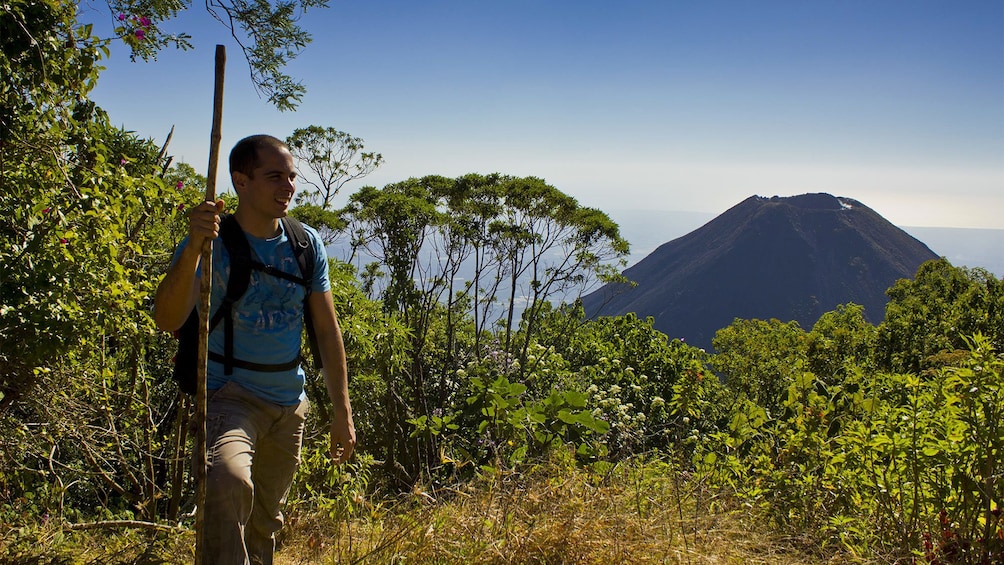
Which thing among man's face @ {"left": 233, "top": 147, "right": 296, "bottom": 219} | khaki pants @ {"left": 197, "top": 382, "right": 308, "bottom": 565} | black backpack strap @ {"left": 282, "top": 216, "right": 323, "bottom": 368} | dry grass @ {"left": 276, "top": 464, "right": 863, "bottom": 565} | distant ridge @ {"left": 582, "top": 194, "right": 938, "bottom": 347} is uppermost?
distant ridge @ {"left": 582, "top": 194, "right": 938, "bottom": 347}

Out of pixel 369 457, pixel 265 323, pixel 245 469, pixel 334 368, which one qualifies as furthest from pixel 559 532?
pixel 369 457

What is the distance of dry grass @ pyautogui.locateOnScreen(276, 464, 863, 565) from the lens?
9.09 ft

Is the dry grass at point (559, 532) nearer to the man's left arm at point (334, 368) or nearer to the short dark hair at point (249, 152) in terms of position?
the man's left arm at point (334, 368)

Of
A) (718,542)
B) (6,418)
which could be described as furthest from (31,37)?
(718,542)

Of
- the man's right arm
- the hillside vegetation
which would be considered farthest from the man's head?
the hillside vegetation

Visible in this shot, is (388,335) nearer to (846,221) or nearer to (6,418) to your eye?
(6,418)

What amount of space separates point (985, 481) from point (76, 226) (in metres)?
3.93

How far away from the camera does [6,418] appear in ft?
10.8

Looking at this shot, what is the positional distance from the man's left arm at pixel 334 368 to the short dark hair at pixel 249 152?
1.77 feet

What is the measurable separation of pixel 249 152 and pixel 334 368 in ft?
2.94

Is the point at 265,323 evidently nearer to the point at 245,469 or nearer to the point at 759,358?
the point at 245,469

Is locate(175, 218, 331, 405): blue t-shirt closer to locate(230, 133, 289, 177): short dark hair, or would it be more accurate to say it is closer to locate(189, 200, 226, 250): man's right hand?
locate(230, 133, 289, 177): short dark hair

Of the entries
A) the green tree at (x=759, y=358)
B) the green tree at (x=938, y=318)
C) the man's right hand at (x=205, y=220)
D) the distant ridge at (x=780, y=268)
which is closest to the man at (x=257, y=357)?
the man's right hand at (x=205, y=220)

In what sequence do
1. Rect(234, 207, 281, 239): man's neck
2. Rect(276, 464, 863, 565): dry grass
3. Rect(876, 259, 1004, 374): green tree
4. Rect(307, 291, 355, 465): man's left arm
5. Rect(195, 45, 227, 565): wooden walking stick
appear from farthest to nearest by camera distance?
Rect(876, 259, 1004, 374): green tree → Rect(276, 464, 863, 565): dry grass → Rect(307, 291, 355, 465): man's left arm → Rect(234, 207, 281, 239): man's neck → Rect(195, 45, 227, 565): wooden walking stick
